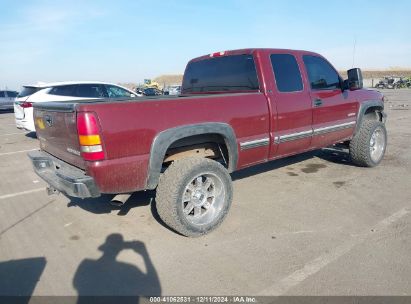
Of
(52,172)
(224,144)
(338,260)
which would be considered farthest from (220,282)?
(52,172)

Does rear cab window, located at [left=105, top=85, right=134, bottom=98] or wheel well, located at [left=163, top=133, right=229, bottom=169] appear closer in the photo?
wheel well, located at [left=163, top=133, right=229, bottom=169]

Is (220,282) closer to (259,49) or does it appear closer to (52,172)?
(52,172)

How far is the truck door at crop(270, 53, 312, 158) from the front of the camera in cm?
445

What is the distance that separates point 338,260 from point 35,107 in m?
3.73

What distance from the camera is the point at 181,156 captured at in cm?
395

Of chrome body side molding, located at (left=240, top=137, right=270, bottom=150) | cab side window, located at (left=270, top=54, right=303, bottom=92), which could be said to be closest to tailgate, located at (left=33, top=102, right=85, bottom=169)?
chrome body side molding, located at (left=240, top=137, right=270, bottom=150)

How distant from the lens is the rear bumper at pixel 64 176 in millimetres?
3109

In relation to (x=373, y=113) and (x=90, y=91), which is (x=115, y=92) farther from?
(x=373, y=113)

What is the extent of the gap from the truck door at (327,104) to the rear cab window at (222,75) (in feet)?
3.37

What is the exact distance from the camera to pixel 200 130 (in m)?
3.58

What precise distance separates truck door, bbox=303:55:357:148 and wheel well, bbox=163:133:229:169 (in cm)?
162

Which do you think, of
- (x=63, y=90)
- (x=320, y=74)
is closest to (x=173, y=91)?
(x=63, y=90)

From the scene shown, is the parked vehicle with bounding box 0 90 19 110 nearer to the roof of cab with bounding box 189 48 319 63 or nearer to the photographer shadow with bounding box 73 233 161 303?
the roof of cab with bounding box 189 48 319 63

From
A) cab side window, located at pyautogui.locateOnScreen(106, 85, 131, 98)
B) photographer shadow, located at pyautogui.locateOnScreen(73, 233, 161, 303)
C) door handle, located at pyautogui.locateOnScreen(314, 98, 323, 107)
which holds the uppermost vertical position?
cab side window, located at pyautogui.locateOnScreen(106, 85, 131, 98)
